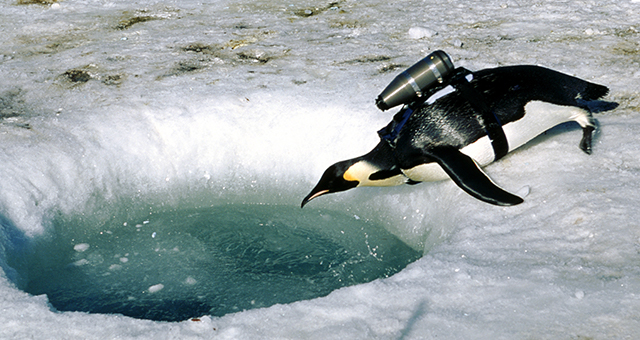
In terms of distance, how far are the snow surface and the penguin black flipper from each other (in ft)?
0.28

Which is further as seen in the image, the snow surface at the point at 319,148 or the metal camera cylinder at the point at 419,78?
the metal camera cylinder at the point at 419,78

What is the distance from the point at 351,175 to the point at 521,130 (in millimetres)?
720

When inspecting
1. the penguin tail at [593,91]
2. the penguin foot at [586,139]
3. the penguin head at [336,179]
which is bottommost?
the penguin head at [336,179]

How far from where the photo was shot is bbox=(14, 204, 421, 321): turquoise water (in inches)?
80.0

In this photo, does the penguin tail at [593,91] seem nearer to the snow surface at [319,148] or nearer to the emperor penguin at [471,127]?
the emperor penguin at [471,127]

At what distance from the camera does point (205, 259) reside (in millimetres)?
2248

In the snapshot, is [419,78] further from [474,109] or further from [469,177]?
[469,177]

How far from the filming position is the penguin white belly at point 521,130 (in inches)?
86.0

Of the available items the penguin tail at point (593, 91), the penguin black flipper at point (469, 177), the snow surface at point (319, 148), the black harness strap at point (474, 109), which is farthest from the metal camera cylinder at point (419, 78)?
the penguin tail at point (593, 91)

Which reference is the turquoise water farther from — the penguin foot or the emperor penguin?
the penguin foot

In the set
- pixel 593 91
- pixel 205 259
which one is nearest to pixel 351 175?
pixel 205 259

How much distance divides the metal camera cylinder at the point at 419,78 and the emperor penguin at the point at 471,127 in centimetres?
11

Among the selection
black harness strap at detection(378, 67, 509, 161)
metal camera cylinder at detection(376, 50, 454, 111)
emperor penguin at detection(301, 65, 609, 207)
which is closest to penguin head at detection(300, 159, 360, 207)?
emperor penguin at detection(301, 65, 609, 207)

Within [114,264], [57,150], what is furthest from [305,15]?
[114,264]
